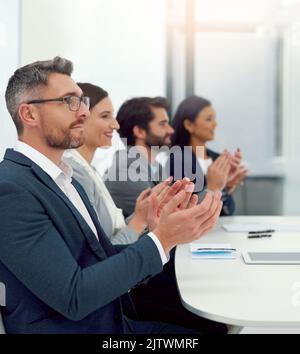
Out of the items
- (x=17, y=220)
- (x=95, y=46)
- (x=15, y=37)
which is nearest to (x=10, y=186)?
(x=17, y=220)

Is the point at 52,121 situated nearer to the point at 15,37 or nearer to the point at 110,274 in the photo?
the point at 110,274

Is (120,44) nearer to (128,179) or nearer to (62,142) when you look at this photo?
(128,179)

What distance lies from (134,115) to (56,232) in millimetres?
1316

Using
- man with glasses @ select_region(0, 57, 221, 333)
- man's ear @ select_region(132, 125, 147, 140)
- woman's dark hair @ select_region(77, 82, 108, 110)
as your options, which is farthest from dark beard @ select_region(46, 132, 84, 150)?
man's ear @ select_region(132, 125, 147, 140)

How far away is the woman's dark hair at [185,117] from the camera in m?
2.42

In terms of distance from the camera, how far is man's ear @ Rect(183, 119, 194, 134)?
247 cm

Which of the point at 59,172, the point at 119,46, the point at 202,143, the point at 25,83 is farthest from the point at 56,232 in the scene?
the point at 119,46

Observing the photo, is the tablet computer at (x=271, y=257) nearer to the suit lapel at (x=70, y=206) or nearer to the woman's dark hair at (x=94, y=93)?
the suit lapel at (x=70, y=206)

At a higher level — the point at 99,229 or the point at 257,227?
the point at 99,229

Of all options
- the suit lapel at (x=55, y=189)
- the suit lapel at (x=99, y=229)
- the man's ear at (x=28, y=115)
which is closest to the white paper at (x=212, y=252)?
the suit lapel at (x=99, y=229)

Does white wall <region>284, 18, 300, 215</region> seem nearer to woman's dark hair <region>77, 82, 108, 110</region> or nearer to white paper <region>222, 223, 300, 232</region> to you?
white paper <region>222, 223, 300, 232</region>

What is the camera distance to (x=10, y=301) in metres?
0.83

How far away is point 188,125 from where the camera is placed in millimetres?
2482

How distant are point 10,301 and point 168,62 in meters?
2.54
